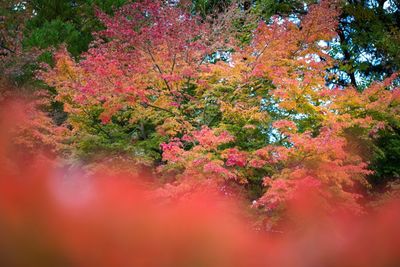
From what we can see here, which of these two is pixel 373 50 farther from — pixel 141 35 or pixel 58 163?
pixel 58 163

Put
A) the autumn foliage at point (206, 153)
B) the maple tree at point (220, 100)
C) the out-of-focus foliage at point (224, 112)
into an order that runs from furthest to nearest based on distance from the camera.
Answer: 1. the maple tree at point (220, 100)
2. the out-of-focus foliage at point (224, 112)
3. the autumn foliage at point (206, 153)

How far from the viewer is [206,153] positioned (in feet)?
23.5

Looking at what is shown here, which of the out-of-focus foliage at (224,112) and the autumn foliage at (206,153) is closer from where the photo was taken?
the autumn foliage at (206,153)

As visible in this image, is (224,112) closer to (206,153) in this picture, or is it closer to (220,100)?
(220,100)

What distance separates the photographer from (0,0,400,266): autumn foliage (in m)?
5.70

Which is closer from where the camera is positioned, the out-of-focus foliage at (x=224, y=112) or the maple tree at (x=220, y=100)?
the out-of-focus foliage at (x=224, y=112)

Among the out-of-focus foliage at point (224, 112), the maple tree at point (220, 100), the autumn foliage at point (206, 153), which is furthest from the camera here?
the maple tree at point (220, 100)

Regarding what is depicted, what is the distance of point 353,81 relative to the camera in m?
12.5

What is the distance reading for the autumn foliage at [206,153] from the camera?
18.7ft

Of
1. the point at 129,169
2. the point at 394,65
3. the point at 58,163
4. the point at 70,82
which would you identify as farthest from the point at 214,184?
the point at 394,65

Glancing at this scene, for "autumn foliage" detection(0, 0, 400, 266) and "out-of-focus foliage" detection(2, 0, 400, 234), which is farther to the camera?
"out-of-focus foliage" detection(2, 0, 400, 234)

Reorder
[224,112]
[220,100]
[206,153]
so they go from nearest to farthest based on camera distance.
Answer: [206,153] → [220,100] → [224,112]

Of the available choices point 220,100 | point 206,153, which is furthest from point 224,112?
point 206,153

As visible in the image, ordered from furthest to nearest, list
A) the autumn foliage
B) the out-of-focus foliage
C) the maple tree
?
the maple tree
the out-of-focus foliage
the autumn foliage
